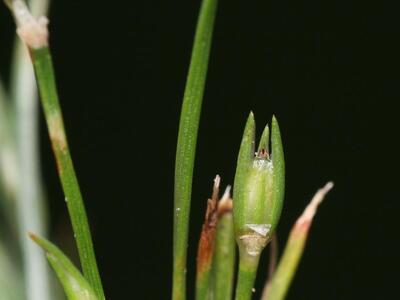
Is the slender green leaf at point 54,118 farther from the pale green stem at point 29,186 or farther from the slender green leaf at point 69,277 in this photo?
the pale green stem at point 29,186

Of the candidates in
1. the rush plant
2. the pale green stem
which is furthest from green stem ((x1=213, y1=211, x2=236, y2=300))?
the pale green stem

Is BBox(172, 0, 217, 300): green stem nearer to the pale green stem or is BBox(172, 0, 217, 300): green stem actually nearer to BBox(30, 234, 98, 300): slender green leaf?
BBox(30, 234, 98, 300): slender green leaf

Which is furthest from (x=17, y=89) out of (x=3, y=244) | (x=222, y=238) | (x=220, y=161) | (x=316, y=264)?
(x=316, y=264)

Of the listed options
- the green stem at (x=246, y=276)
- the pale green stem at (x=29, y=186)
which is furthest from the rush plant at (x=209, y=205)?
the pale green stem at (x=29, y=186)

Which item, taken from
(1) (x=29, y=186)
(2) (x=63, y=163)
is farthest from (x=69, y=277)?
(1) (x=29, y=186)

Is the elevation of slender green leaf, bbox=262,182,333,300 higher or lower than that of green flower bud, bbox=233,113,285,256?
lower

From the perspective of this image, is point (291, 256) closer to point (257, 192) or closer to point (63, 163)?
point (257, 192)

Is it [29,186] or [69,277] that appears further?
[29,186]
